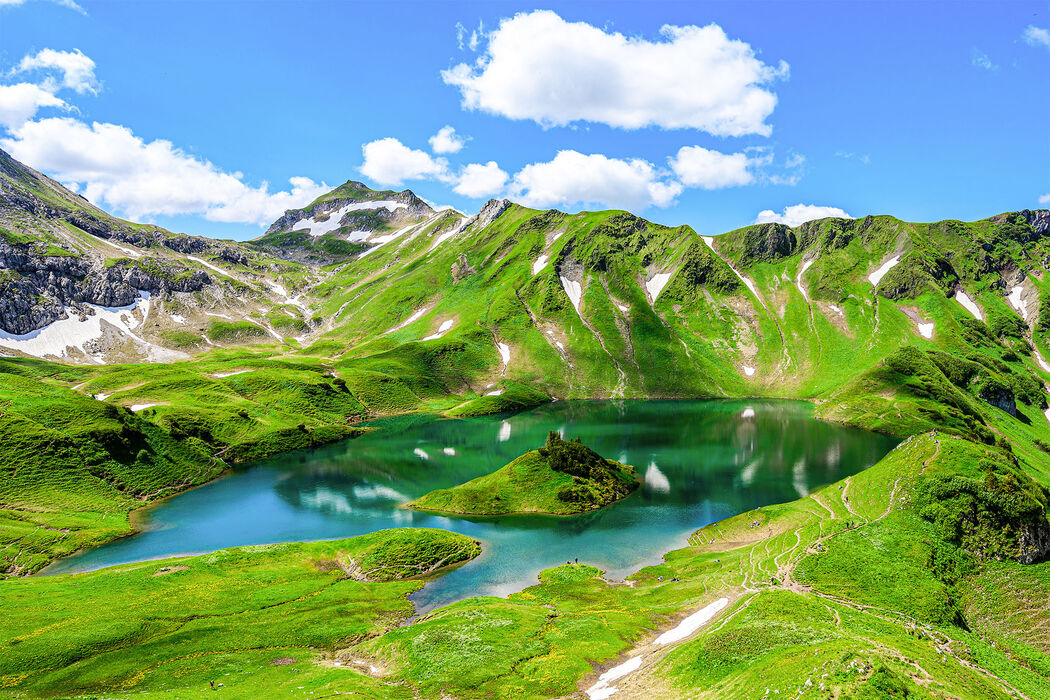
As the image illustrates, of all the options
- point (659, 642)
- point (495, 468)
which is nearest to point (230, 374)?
point (495, 468)

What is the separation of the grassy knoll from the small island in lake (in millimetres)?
16784

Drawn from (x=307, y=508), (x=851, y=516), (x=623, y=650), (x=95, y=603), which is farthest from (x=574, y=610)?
(x=307, y=508)

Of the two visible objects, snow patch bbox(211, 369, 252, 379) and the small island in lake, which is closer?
the small island in lake

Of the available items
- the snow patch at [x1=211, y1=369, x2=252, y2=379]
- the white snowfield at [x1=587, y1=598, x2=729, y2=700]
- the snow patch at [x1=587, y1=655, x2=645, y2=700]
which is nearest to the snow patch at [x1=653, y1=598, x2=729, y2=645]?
the white snowfield at [x1=587, y1=598, x2=729, y2=700]

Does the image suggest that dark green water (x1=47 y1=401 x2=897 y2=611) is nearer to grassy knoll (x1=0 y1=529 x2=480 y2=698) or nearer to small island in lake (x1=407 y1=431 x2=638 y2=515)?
small island in lake (x1=407 y1=431 x2=638 y2=515)

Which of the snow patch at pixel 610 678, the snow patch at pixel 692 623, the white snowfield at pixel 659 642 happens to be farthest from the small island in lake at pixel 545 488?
the snow patch at pixel 610 678

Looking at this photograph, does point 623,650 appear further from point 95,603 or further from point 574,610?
point 95,603

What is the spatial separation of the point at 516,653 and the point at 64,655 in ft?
118

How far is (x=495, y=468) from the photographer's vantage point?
4166 inches

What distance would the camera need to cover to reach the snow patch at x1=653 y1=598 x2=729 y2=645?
140ft

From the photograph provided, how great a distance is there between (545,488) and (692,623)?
139ft

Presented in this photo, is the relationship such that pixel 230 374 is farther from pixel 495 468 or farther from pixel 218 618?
pixel 218 618

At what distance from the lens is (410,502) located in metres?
87.8

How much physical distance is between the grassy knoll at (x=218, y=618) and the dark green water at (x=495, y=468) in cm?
751
